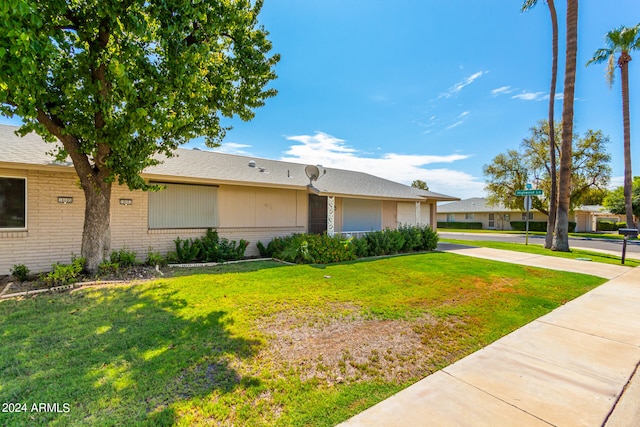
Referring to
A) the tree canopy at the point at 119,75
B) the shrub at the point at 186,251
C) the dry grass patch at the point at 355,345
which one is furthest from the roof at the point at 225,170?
the dry grass patch at the point at 355,345

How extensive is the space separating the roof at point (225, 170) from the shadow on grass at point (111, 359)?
454 cm

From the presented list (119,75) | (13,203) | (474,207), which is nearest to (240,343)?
(119,75)

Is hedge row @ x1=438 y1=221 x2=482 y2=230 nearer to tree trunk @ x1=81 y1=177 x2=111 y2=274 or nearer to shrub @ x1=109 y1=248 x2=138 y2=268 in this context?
shrub @ x1=109 y1=248 x2=138 y2=268

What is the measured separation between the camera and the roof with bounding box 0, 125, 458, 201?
25.7 feet

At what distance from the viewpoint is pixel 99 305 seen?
529 cm

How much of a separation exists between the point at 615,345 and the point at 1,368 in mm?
8001

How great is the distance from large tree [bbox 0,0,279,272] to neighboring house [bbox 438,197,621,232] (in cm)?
3497

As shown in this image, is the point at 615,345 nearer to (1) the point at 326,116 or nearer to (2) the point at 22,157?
(2) the point at 22,157

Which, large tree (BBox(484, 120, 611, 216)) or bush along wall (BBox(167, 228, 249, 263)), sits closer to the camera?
bush along wall (BBox(167, 228, 249, 263))

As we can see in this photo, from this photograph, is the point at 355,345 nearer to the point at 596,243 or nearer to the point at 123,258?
the point at 123,258

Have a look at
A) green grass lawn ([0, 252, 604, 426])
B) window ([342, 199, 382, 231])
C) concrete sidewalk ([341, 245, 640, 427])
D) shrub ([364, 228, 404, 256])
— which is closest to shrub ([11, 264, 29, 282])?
green grass lawn ([0, 252, 604, 426])

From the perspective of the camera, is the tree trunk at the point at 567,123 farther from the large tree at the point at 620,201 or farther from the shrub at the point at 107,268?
the large tree at the point at 620,201

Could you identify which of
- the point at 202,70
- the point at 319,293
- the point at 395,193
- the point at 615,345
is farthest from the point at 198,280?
the point at 395,193

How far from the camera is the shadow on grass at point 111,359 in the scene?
2576 mm
